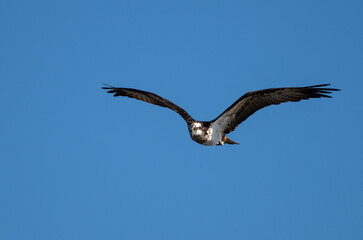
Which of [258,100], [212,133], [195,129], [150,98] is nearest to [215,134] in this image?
[212,133]

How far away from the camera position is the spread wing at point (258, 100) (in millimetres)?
11078

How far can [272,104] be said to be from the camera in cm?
1170

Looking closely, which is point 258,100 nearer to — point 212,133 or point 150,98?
point 212,133

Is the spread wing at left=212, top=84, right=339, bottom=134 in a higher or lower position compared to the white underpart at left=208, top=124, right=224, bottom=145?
higher

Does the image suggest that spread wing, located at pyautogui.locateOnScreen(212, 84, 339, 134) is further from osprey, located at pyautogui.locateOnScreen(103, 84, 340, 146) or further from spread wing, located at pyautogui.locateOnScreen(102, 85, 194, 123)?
spread wing, located at pyautogui.locateOnScreen(102, 85, 194, 123)

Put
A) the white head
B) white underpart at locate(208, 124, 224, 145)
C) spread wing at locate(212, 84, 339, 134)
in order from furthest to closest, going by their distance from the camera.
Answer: white underpart at locate(208, 124, 224, 145), the white head, spread wing at locate(212, 84, 339, 134)

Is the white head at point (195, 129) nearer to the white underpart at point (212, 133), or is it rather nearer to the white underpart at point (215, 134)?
the white underpart at point (212, 133)

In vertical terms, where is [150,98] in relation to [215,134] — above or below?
above

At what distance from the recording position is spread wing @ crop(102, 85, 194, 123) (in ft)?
43.1

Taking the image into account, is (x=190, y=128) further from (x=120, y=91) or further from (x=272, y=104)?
(x=120, y=91)

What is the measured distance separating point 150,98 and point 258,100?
403 centimetres

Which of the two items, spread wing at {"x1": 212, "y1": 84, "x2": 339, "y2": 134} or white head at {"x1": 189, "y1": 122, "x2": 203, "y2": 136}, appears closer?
spread wing at {"x1": 212, "y1": 84, "x2": 339, "y2": 134}


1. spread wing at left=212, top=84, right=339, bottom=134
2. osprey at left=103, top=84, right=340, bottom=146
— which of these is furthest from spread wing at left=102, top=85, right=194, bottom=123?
spread wing at left=212, top=84, right=339, bottom=134

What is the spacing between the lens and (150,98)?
47.3 ft
